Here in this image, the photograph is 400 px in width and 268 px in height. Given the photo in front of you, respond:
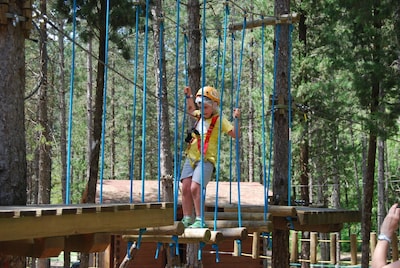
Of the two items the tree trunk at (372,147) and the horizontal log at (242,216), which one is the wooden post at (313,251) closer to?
the tree trunk at (372,147)

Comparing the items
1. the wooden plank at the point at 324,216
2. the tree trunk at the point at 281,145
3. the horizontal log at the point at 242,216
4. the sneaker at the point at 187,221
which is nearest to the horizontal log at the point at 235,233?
the sneaker at the point at 187,221

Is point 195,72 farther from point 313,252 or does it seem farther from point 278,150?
point 313,252

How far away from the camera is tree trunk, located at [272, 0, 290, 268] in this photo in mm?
8109

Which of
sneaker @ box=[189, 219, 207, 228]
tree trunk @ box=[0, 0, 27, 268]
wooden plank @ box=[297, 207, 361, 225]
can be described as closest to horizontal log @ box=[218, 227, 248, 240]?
sneaker @ box=[189, 219, 207, 228]

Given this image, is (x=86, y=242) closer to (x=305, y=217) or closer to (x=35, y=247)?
(x=35, y=247)

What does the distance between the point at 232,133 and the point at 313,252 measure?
7.86 metres

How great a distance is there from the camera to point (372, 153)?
1320 cm

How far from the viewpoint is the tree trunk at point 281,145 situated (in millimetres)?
8109

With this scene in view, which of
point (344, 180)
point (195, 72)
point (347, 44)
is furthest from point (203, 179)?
point (344, 180)

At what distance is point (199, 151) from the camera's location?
226 inches

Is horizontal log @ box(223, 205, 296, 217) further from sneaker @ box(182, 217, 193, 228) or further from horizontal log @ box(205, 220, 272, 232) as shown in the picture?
sneaker @ box(182, 217, 193, 228)

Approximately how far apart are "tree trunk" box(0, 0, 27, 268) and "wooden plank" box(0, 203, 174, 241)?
1.70 feet

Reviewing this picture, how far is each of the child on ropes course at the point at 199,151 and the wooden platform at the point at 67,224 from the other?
1373mm

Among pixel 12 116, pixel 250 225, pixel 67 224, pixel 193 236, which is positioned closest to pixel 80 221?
pixel 67 224
